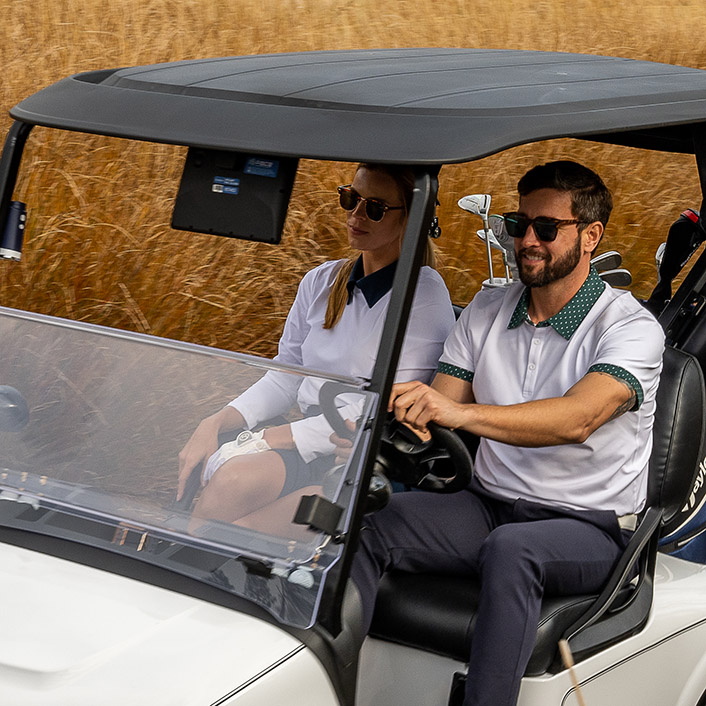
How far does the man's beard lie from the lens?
7.82ft

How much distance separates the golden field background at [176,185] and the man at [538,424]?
2512 millimetres

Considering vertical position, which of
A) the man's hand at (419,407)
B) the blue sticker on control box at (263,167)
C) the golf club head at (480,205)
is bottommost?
the man's hand at (419,407)

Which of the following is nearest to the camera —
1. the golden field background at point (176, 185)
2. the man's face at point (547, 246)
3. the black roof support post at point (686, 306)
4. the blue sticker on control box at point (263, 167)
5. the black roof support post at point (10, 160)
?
the blue sticker on control box at point (263, 167)

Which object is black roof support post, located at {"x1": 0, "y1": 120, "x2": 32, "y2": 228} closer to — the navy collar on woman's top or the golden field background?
the navy collar on woman's top

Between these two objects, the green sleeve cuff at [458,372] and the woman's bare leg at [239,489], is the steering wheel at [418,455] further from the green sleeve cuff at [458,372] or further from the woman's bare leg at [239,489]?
the green sleeve cuff at [458,372]

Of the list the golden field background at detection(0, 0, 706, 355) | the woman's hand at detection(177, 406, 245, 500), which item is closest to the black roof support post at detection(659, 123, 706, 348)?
the woman's hand at detection(177, 406, 245, 500)

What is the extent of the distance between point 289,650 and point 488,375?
1.02 meters

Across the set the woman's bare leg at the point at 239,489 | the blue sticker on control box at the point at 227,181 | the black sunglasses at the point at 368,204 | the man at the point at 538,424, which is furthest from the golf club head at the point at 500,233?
the woman's bare leg at the point at 239,489

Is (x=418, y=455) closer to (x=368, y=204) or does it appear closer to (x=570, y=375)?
(x=570, y=375)

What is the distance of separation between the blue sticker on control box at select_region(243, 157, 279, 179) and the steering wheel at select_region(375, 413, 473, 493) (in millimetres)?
521

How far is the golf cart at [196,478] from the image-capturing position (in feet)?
5.34

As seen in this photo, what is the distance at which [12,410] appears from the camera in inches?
78.3

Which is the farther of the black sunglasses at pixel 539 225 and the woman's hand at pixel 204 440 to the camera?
the black sunglasses at pixel 539 225

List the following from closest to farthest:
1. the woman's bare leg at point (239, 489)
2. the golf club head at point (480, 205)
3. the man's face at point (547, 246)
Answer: the woman's bare leg at point (239, 489), the man's face at point (547, 246), the golf club head at point (480, 205)
